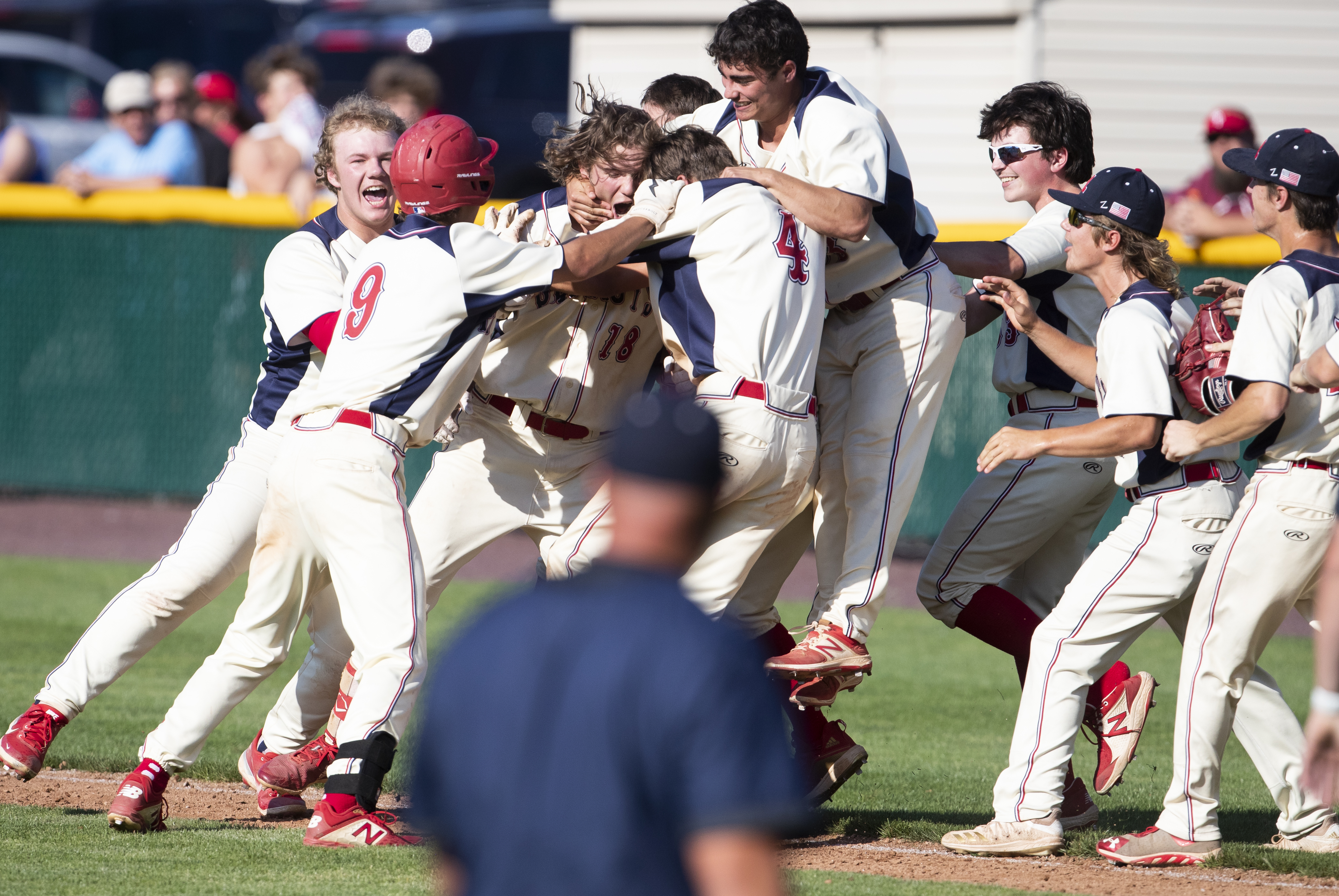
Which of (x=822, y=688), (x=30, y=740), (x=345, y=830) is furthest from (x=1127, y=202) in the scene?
(x=30, y=740)

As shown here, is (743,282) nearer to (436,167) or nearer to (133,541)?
(436,167)

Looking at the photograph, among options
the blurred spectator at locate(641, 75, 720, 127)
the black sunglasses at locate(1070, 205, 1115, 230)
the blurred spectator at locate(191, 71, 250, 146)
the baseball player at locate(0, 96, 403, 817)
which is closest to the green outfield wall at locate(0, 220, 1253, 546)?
the blurred spectator at locate(191, 71, 250, 146)

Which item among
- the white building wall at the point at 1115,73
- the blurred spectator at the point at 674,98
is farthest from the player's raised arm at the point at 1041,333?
the white building wall at the point at 1115,73

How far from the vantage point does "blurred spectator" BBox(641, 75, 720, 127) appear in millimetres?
6430

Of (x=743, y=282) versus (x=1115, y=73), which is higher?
(x=1115, y=73)

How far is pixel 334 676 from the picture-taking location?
5496mm

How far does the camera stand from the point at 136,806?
4914 mm

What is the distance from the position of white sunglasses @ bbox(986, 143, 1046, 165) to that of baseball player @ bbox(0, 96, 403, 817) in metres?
2.46

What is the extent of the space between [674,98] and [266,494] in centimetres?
249

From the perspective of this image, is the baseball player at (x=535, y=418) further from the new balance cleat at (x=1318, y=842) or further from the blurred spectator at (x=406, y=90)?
the blurred spectator at (x=406, y=90)

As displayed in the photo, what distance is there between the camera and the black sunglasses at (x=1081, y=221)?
505 cm

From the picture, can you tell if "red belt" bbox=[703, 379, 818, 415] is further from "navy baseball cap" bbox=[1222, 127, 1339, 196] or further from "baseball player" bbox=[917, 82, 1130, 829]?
"navy baseball cap" bbox=[1222, 127, 1339, 196]

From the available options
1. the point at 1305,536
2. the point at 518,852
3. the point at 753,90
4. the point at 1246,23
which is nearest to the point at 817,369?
the point at 753,90

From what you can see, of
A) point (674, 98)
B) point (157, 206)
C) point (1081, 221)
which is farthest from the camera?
point (157, 206)
